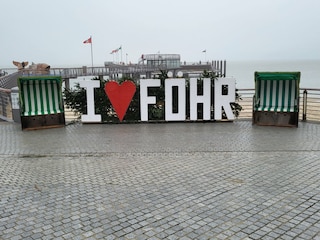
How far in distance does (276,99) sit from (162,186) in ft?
20.4

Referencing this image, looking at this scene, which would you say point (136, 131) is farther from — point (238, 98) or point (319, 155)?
point (319, 155)

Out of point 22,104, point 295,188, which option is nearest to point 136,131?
point 22,104

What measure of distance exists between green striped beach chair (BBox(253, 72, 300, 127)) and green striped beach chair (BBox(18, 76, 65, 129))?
5870 mm

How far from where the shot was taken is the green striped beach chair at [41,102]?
33.5 ft

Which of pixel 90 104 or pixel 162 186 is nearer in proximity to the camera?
pixel 162 186

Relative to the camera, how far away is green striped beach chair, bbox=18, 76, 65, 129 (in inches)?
402

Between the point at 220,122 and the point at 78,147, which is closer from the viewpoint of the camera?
the point at 78,147

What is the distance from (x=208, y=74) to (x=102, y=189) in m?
6.82

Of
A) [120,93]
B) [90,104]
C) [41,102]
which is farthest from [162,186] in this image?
[41,102]

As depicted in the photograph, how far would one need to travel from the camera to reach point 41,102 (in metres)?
10.6

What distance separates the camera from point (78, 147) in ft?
26.0

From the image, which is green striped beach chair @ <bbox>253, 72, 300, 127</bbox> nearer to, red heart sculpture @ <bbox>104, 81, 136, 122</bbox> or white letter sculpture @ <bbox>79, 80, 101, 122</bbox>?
red heart sculpture @ <bbox>104, 81, 136, 122</bbox>

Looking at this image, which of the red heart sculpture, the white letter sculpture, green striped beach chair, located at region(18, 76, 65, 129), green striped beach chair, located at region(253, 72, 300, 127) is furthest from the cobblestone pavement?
the red heart sculpture

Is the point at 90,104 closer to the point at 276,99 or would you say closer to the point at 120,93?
the point at 120,93
